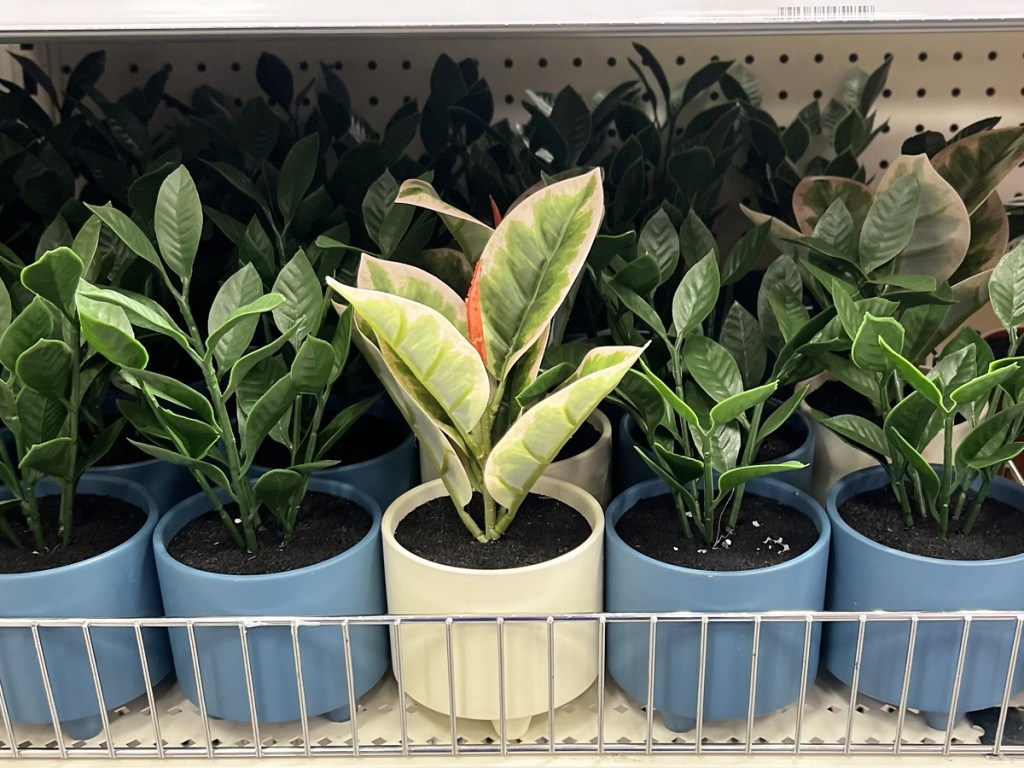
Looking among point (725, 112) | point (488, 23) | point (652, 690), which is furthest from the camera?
point (725, 112)

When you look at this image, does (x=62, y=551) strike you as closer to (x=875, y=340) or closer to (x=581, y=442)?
(x=581, y=442)

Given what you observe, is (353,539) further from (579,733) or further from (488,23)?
(488,23)

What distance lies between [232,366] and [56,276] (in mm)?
96

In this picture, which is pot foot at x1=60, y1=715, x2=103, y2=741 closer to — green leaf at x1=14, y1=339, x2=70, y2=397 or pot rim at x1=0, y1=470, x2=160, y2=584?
pot rim at x1=0, y1=470, x2=160, y2=584

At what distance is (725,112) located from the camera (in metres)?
0.77

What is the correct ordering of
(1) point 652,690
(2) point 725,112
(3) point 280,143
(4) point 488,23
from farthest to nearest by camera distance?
(3) point 280,143
(2) point 725,112
(1) point 652,690
(4) point 488,23

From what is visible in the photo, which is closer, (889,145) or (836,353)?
(836,353)

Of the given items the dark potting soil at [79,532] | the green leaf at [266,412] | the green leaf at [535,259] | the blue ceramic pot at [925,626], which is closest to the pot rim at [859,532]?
the blue ceramic pot at [925,626]

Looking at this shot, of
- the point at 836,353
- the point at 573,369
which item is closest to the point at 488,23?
the point at 573,369

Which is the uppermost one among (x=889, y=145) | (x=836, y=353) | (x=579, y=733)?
(x=889, y=145)

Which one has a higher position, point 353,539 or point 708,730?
point 353,539

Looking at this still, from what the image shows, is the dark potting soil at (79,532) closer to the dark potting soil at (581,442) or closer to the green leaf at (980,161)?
the dark potting soil at (581,442)

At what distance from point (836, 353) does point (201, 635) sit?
1.34 ft

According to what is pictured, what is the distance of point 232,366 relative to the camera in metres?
0.48
